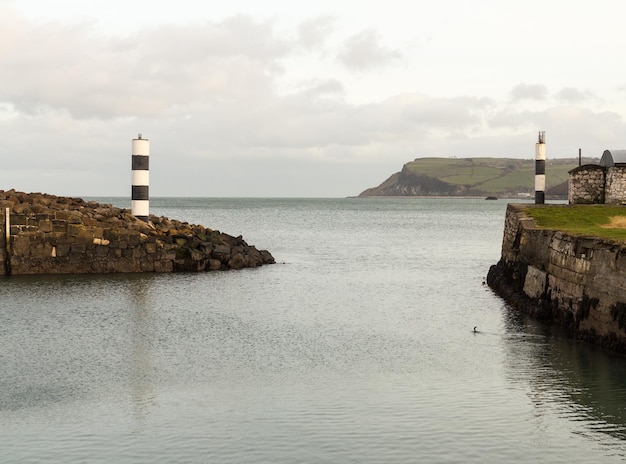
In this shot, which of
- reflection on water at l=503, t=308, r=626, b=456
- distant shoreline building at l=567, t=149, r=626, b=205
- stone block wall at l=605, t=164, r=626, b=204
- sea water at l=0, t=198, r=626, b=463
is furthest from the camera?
distant shoreline building at l=567, t=149, r=626, b=205

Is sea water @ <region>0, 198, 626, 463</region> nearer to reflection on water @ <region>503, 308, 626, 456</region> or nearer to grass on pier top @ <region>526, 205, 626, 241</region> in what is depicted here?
reflection on water @ <region>503, 308, 626, 456</region>

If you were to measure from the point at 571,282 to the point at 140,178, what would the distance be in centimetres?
2241

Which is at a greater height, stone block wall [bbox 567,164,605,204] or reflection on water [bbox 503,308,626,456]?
stone block wall [bbox 567,164,605,204]

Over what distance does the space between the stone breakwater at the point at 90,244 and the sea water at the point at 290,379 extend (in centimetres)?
233

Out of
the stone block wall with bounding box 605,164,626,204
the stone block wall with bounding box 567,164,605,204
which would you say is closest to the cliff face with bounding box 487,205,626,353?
the stone block wall with bounding box 605,164,626,204

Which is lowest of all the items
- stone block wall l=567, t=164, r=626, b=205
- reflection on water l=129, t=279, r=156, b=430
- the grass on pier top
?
reflection on water l=129, t=279, r=156, b=430

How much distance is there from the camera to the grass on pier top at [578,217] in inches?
1086

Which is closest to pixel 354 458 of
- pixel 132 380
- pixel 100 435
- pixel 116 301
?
pixel 100 435

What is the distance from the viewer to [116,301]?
87.1 ft

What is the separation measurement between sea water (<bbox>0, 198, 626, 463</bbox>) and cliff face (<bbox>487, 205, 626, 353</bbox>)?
57 cm

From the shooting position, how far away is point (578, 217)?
29.4m

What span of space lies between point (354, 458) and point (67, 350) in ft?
31.7

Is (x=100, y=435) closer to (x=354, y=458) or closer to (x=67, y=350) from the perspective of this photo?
(x=354, y=458)

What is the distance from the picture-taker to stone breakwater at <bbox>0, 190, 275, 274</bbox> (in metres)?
32.1
